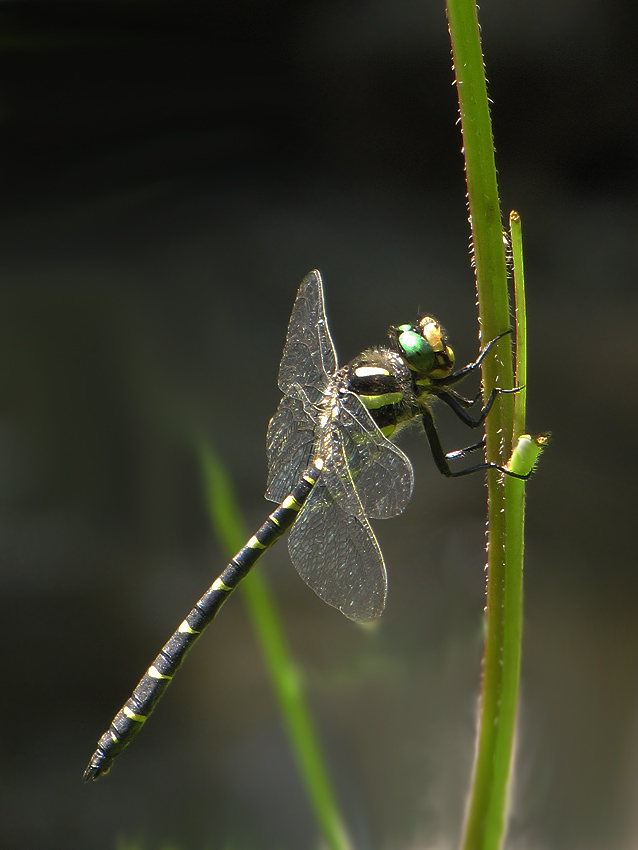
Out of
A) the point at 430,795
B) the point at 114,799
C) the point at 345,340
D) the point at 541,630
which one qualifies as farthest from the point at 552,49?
the point at 114,799

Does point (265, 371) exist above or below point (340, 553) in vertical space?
above

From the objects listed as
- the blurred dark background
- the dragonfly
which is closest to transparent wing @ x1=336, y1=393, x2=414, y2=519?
the dragonfly

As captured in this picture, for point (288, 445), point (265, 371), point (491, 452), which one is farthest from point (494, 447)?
point (265, 371)

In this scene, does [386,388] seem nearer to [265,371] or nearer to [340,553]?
[340,553]

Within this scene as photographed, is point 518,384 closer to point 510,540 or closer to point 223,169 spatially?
point 510,540

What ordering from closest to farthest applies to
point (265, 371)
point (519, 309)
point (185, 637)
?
1. point (519, 309)
2. point (185, 637)
3. point (265, 371)

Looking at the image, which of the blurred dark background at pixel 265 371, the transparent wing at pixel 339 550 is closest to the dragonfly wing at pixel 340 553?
the transparent wing at pixel 339 550

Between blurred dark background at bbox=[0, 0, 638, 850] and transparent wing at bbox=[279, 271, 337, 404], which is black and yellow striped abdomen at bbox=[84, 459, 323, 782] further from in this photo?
blurred dark background at bbox=[0, 0, 638, 850]
